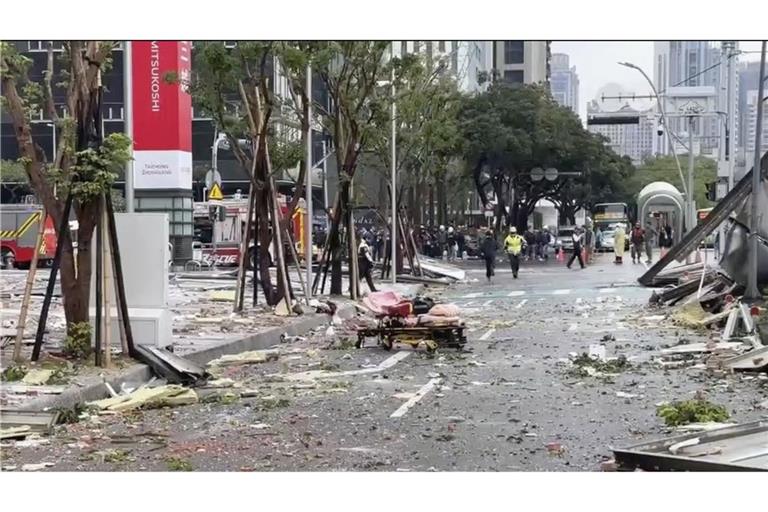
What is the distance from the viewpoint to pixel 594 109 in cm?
3697

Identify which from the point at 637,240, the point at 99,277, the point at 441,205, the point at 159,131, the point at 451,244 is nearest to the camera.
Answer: the point at 99,277

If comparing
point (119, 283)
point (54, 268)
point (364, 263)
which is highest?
point (54, 268)

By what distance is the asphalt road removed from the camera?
835 cm

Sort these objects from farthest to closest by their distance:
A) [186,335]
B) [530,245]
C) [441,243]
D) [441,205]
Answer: [530,245], [441,205], [441,243], [186,335]

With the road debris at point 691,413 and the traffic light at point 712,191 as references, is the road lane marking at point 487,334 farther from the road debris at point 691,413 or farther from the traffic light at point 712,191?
the traffic light at point 712,191

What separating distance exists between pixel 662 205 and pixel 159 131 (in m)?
22.6

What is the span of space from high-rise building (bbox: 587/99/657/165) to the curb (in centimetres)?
1671

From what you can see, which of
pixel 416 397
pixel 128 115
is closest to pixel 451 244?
pixel 128 115

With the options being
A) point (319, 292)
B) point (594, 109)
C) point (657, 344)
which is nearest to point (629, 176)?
point (594, 109)

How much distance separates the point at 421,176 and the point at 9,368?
109 ft

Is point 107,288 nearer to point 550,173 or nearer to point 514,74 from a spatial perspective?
point 550,173

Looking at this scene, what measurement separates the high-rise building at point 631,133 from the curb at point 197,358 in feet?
54.8

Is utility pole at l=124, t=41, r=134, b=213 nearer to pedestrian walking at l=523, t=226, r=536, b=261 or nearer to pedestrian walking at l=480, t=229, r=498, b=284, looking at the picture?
pedestrian walking at l=480, t=229, r=498, b=284

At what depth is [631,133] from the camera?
54.8 meters
